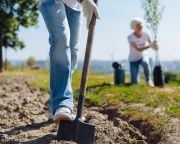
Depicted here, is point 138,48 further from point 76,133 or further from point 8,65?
point 8,65

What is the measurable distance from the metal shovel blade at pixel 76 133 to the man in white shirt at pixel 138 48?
8804 mm

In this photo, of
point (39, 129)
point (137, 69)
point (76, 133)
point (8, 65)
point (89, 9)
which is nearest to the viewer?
point (76, 133)

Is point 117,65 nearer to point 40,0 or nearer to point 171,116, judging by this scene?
point 171,116

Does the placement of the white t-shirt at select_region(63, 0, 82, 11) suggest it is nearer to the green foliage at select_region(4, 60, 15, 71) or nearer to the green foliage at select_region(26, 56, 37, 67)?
the green foliage at select_region(4, 60, 15, 71)

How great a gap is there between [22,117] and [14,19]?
89.1 ft

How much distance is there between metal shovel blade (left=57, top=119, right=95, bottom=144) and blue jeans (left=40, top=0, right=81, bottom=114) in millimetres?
265

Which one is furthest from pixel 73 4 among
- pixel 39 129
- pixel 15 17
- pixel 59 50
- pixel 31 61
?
pixel 31 61

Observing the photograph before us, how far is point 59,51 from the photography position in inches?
223

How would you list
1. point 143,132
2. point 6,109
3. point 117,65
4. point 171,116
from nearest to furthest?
1. point 143,132
2. point 171,116
3. point 6,109
4. point 117,65

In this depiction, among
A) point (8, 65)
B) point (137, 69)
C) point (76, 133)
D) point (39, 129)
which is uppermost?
point (137, 69)

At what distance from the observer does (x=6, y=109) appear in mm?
7723

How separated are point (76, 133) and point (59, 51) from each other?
0.90 metres

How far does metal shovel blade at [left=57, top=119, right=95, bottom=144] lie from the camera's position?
5.27 metres

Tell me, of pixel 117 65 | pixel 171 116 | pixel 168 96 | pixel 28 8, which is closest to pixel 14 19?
pixel 28 8
